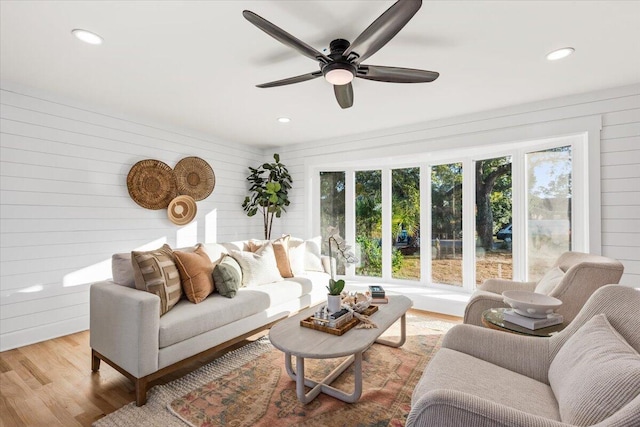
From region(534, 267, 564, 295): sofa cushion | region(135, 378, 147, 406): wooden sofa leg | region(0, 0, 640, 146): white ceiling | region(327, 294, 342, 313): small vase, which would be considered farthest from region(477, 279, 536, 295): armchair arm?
region(135, 378, 147, 406): wooden sofa leg

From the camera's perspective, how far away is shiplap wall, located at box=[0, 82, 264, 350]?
9.55ft

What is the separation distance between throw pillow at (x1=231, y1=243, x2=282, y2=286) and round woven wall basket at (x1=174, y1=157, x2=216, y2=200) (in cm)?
152

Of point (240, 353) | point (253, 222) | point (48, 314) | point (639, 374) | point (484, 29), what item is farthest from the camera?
point (253, 222)

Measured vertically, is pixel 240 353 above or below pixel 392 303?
below

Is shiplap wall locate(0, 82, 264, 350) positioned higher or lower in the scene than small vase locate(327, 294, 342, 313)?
higher

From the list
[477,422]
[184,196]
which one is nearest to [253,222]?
[184,196]

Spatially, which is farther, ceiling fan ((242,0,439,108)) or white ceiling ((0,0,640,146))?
white ceiling ((0,0,640,146))

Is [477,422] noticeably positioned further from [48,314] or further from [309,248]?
[48,314]

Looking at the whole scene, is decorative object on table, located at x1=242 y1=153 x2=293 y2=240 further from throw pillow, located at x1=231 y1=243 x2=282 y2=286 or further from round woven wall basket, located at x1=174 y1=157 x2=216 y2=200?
throw pillow, located at x1=231 y1=243 x2=282 y2=286

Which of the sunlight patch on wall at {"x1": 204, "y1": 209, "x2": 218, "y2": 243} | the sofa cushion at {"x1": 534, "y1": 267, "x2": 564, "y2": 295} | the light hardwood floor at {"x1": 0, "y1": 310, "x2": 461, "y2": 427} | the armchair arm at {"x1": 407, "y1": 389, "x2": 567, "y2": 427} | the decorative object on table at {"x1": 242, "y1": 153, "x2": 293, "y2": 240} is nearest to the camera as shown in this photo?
the armchair arm at {"x1": 407, "y1": 389, "x2": 567, "y2": 427}

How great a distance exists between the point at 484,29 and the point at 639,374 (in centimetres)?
202

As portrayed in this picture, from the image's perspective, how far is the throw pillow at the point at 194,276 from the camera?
260 centimetres

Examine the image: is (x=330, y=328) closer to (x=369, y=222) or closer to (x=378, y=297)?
(x=378, y=297)

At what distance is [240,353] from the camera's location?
9.07ft
